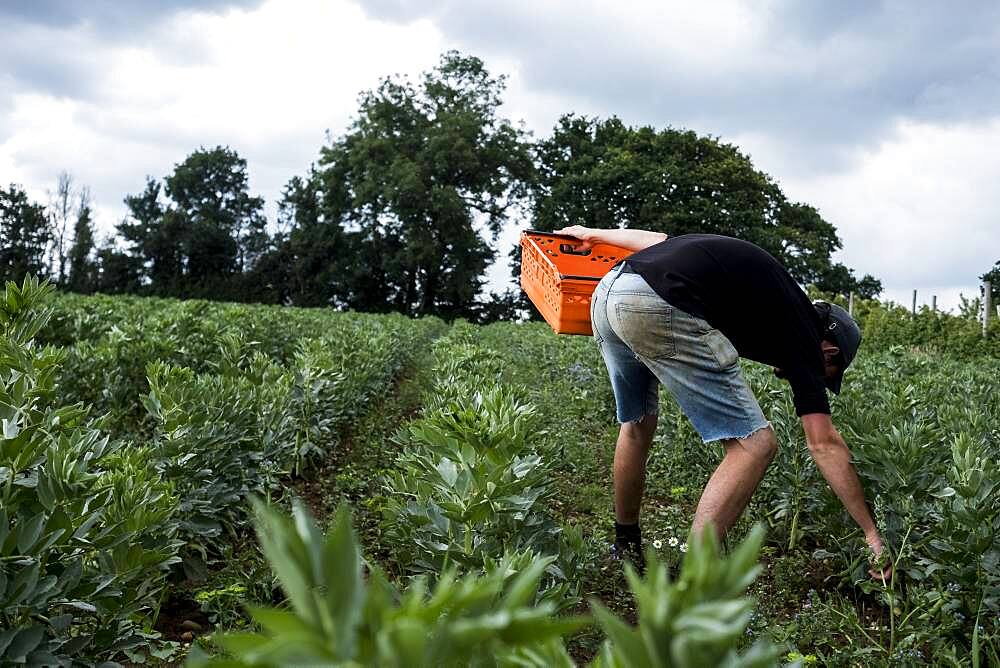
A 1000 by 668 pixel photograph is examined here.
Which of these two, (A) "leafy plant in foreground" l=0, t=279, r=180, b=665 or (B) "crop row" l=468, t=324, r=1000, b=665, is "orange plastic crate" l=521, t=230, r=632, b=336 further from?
(A) "leafy plant in foreground" l=0, t=279, r=180, b=665

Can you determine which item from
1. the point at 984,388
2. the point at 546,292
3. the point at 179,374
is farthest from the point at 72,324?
the point at 984,388

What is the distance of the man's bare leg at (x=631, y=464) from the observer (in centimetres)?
374

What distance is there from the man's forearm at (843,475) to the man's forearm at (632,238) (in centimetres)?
111

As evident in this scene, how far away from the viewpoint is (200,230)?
172ft

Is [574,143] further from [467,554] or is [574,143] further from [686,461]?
[467,554]

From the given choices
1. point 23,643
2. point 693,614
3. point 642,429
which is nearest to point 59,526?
point 23,643

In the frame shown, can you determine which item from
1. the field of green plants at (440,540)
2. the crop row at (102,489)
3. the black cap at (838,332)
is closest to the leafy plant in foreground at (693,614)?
the field of green plants at (440,540)

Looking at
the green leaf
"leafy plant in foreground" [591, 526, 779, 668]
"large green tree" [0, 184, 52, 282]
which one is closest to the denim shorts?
the green leaf

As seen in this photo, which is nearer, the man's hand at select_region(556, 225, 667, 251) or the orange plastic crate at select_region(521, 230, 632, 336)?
the man's hand at select_region(556, 225, 667, 251)

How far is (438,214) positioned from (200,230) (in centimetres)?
1859

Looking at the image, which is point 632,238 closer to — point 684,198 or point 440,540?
point 440,540

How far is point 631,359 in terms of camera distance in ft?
11.8

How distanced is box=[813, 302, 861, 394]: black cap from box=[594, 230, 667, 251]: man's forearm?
74 cm

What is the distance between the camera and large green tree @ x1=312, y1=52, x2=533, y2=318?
4303 cm
